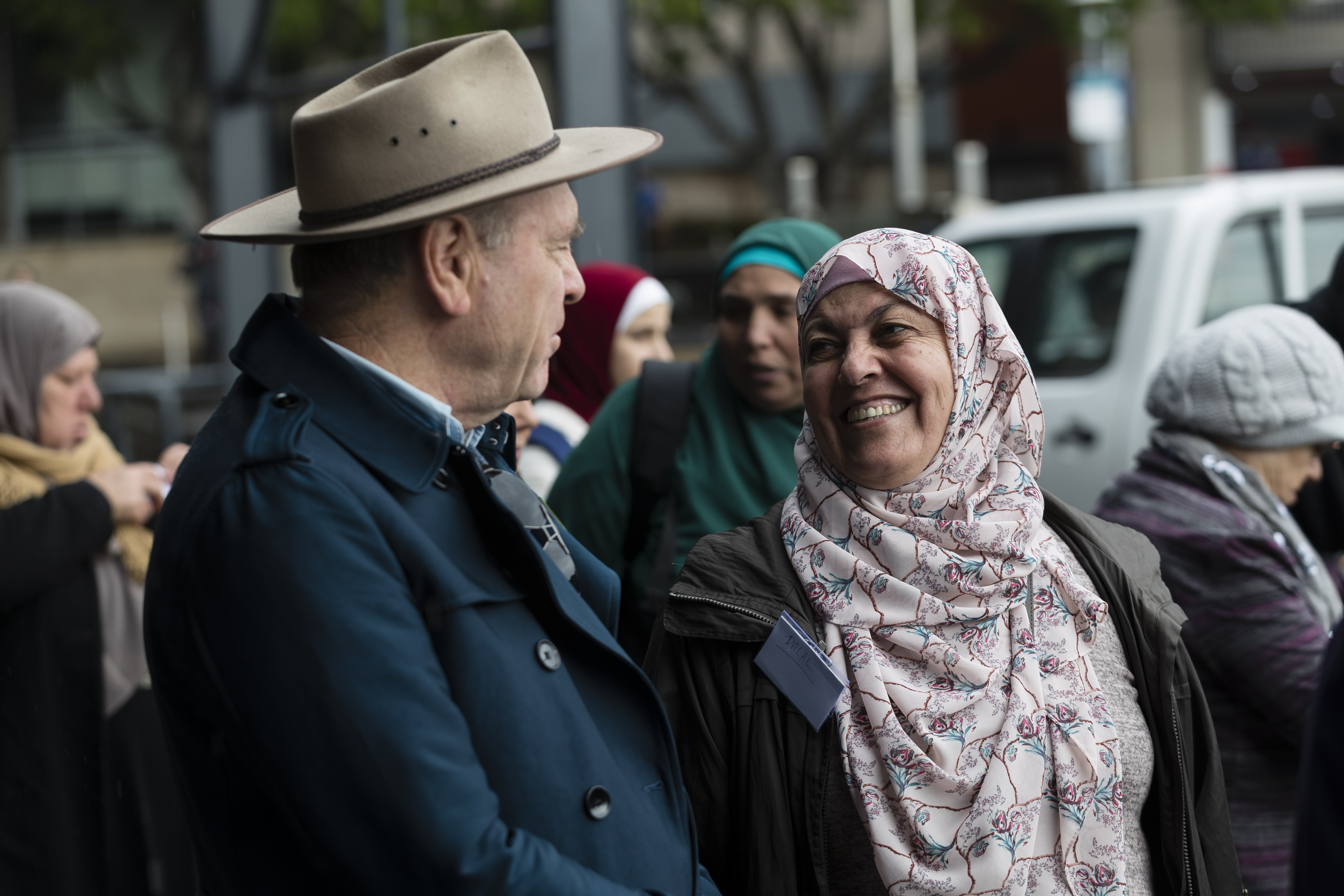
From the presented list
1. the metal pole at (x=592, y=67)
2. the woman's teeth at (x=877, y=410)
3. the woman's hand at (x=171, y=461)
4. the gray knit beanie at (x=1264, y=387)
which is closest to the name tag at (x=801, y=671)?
the woman's teeth at (x=877, y=410)

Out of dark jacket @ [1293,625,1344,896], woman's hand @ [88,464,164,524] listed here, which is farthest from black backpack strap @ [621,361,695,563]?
dark jacket @ [1293,625,1344,896]

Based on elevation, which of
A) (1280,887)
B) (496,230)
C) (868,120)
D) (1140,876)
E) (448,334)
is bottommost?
(1280,887)

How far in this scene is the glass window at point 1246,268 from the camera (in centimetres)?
608

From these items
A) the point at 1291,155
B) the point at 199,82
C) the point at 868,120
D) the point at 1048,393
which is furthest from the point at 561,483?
the point at 1291,155

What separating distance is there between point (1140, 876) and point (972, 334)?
907mm

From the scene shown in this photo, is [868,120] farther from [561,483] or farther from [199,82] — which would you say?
[561,483]

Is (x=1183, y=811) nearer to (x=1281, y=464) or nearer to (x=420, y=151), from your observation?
(x=1281, y=464)

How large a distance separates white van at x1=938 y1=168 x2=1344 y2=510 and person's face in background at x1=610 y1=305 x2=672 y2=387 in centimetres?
218

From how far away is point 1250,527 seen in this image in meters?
2.77

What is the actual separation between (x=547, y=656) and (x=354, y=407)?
37cm

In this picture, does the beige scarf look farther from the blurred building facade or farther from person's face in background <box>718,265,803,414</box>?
the blurred building facade

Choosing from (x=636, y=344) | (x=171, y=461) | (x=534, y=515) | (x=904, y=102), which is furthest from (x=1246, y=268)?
(x=904, y=102)

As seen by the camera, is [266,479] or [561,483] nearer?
[266,479]

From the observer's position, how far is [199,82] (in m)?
8.48
